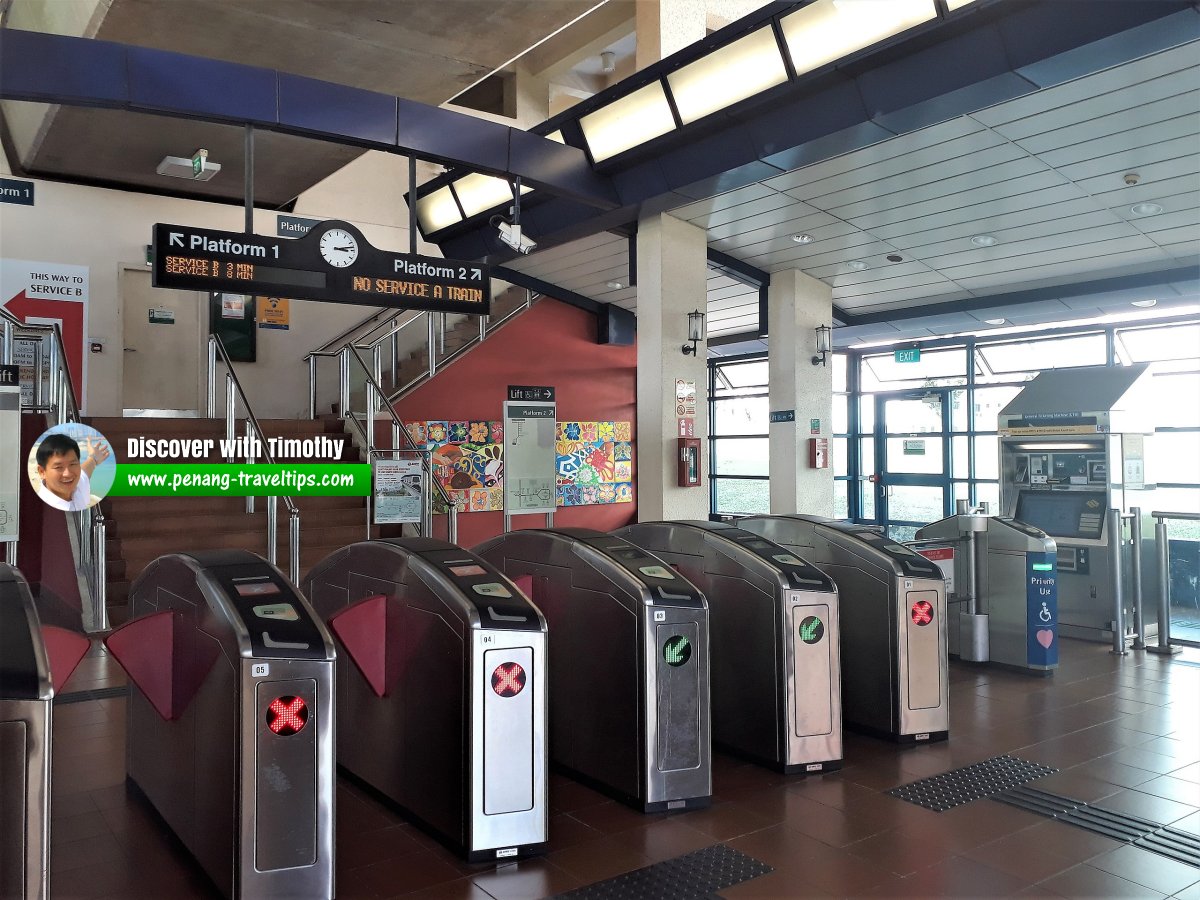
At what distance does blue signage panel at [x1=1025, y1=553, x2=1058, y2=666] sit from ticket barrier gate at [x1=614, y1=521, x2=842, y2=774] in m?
2.20

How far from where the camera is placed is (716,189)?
666 centimetres

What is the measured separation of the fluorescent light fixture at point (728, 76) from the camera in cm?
559

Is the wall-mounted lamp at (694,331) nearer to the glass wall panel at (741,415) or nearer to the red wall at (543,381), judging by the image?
the red wall at (543,381)

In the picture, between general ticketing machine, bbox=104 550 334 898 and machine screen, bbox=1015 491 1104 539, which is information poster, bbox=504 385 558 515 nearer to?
machine screen, bbox=1015 491 1104 539

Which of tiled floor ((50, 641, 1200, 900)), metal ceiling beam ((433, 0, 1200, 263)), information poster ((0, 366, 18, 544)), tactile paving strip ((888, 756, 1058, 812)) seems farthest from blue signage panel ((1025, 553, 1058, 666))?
information poster ((0, 366, 18, 544))

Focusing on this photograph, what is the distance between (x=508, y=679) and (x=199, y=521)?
15.8 ft

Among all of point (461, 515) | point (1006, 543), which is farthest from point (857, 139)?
point (461, 515)

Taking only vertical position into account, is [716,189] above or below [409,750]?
above

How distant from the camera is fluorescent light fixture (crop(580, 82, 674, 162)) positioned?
6.35 m

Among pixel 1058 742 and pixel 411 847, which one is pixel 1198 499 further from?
pixel 411 847

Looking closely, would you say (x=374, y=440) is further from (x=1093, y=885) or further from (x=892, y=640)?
(x=1093, y=885)

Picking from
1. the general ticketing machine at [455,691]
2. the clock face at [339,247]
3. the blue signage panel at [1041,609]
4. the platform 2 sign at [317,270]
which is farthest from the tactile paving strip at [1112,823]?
the clock face at [339,247]

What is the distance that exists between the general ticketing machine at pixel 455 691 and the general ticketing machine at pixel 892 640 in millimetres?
1998

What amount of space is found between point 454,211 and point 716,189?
3128 mm
